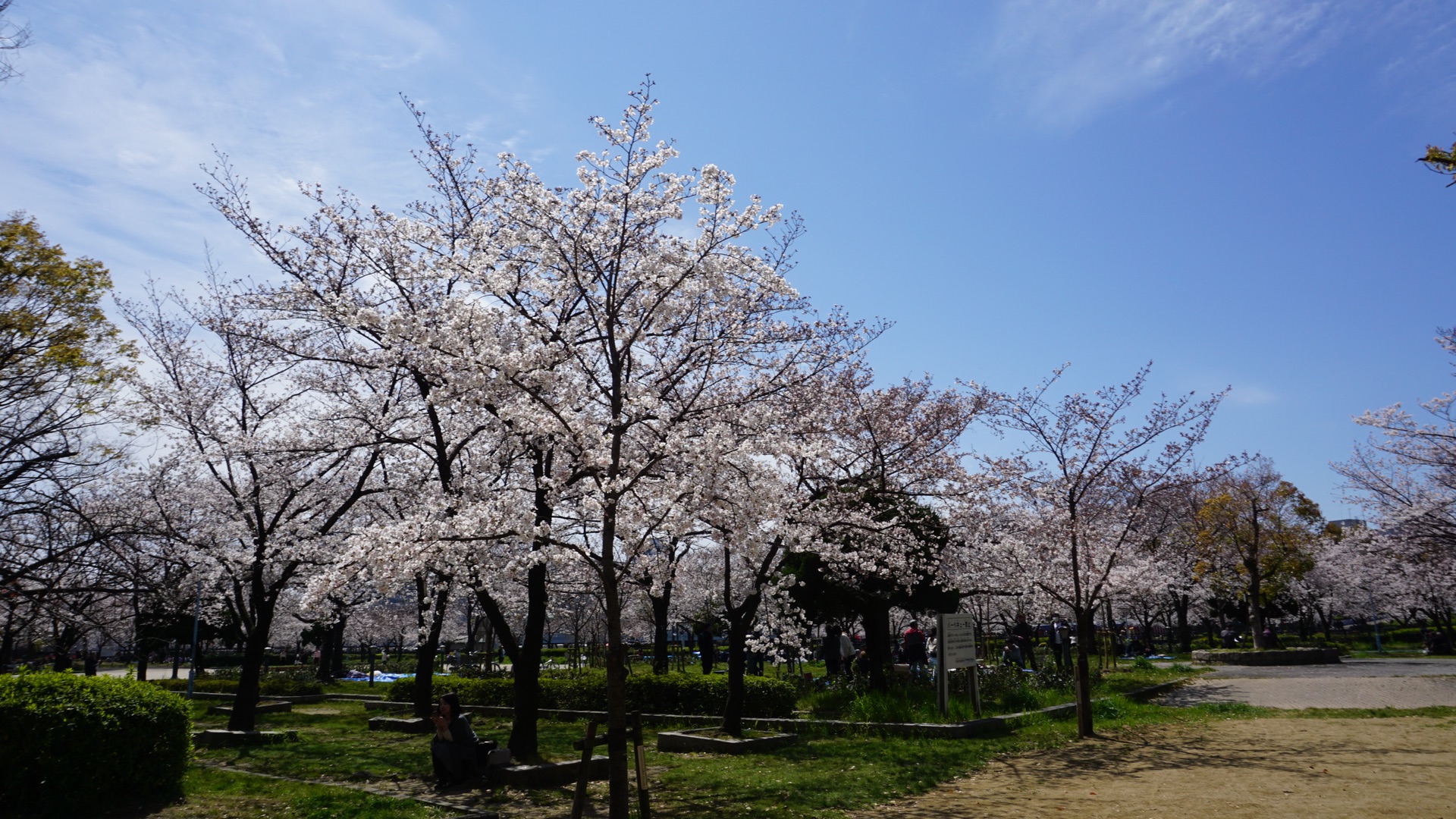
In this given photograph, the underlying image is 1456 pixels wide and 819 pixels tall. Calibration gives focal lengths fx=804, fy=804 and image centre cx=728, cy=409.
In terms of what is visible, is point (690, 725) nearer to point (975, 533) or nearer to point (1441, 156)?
point (975, 533)

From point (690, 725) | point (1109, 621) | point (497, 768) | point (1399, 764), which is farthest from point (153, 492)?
point (1109, 621)

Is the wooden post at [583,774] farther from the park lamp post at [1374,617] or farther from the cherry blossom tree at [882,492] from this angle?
the park lamp post at [1374,617]

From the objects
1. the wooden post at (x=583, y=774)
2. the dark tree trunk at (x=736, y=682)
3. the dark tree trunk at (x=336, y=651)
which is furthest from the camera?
the dark tree trunk at (x=336, y=651)

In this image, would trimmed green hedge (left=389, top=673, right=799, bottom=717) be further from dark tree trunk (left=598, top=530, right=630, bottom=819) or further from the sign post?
dark tree trunk (left=598, top=530, right=630, bottom=819)

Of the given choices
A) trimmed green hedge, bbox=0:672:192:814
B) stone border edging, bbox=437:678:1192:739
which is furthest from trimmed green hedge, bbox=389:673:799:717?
trimmed green hedge, bbox=0:672:192:814

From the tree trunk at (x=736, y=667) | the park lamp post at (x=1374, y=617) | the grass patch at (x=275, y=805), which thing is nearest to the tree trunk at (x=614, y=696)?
the grass patch at (x=275, y=805)

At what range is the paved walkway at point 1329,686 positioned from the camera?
14719 millimetres

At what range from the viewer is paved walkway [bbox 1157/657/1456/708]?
14.7m

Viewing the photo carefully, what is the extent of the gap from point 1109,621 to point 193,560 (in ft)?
92.4

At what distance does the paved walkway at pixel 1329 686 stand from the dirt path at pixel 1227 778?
3690 millimetres

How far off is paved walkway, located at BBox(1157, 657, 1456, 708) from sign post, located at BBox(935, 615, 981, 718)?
5.67m

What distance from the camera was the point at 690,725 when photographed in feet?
42.5

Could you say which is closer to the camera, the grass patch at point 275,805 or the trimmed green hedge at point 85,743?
the trimmed green hedge at point 85,743

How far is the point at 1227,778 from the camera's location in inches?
319
